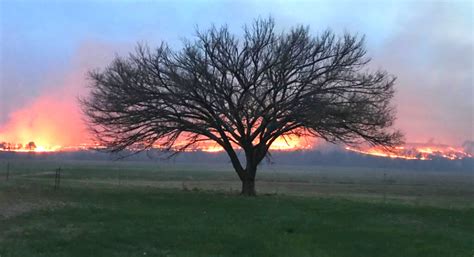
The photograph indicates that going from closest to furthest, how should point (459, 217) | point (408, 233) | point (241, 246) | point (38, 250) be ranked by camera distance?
point (38, 250) → point (241, 246) → point (408, 233) → point (459, 217)

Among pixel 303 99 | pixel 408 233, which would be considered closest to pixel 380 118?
pixel 303 99

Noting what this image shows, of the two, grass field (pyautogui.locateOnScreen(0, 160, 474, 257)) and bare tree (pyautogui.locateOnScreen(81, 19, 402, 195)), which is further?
bare tree (pyautogui.locateOnScreen(81, 19, 402, 195))

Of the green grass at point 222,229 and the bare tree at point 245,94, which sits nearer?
the green grass at point 222,229

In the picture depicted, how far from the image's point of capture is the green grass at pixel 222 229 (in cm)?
1219

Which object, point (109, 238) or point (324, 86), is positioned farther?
point (324, 86)

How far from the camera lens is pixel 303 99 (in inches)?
1011

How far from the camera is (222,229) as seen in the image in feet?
49.3

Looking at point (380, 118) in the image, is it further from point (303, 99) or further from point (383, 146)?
point (303, 99)

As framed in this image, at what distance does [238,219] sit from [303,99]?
9853 millimetres

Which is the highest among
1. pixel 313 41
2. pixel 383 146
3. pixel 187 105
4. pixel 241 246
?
pixel 313 41

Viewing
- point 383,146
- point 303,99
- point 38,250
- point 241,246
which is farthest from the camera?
point 383,146

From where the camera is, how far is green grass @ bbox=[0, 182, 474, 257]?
1219 centimetres

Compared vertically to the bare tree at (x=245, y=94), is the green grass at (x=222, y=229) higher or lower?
lower

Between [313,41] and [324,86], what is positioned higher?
[313,41]
